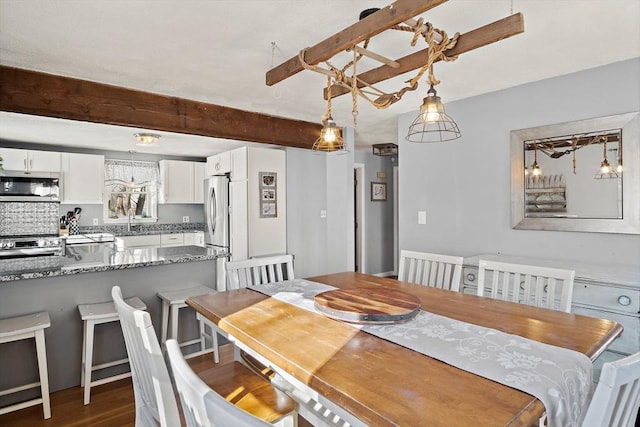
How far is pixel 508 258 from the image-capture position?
2.85 m

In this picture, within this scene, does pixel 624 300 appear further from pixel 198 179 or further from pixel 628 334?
pixel 198 179

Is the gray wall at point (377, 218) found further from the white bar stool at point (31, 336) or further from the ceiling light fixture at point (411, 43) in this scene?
the white bar stool at point (31, 336)

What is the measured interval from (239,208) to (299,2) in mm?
3212

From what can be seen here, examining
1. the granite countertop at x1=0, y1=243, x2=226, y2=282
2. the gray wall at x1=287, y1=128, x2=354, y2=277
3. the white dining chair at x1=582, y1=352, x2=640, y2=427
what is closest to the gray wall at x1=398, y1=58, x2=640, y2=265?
the gray wall at x1=287, y1=128, x2=354, y2=277

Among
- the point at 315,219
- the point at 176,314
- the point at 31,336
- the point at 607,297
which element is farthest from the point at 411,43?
Result: the point at 315,219

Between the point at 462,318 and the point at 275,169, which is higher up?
the point at 275,169

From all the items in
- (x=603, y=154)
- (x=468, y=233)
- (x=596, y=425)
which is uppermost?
(x=603, y=154)

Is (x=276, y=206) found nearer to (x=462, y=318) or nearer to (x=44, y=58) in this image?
(x=44, y=58)

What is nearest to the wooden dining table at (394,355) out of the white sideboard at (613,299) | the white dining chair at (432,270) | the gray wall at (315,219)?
the white dining chair at (432,270)

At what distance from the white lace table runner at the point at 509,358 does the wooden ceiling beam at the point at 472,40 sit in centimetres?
114

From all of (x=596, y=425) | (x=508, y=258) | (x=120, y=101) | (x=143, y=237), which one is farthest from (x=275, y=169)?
(x=596, y=425)

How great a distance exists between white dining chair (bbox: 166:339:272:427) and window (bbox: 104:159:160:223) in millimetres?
5616

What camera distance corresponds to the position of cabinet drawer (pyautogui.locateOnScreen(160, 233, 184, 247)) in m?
5.75

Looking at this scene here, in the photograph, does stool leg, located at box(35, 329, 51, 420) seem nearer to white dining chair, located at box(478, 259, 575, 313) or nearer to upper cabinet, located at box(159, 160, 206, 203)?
white dining chair, located at box(478, 259, 575, 313)
